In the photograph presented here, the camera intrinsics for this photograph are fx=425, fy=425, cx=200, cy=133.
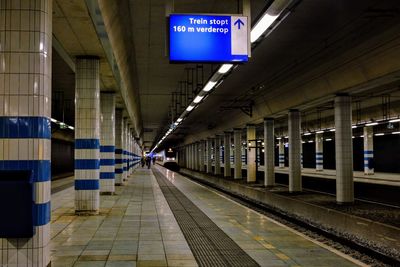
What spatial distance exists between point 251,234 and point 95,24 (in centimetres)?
580

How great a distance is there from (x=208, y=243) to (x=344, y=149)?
9.38m

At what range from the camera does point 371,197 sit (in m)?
19.8

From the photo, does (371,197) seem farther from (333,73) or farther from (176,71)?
(176,71)

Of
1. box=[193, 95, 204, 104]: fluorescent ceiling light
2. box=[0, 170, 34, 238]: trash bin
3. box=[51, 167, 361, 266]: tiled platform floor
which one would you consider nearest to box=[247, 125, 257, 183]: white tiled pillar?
box=[193, 95, 204, 104]: fluorescent ceiling light

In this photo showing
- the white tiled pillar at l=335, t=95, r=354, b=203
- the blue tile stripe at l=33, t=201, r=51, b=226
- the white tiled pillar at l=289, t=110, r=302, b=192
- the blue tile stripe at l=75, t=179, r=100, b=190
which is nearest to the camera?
the blue tile stripe at l=33, t=201, r=51, b=226

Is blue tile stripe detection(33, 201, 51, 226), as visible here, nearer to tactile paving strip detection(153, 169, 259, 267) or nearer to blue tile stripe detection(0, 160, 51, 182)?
blue tile stripe detection(0, 160, 51, 182)

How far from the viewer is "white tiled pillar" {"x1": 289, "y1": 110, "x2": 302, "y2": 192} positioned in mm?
21078

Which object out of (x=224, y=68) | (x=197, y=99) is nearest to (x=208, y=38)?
(x=224, y=68)

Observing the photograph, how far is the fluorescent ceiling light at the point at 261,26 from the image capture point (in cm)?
812

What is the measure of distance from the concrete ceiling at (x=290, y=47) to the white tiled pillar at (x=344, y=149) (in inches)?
25.9

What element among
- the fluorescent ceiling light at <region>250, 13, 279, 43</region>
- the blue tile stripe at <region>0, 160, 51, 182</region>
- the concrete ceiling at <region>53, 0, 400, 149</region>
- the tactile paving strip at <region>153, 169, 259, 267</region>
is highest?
the concrete ceiling at <region>53, 0, 400, 149</region>

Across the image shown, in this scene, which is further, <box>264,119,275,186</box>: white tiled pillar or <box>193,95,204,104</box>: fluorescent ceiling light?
<box>264,119,275,186</box>: white tiled pillar

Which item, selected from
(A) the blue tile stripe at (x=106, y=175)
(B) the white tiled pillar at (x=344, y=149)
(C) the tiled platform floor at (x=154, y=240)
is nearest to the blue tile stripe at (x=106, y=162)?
(A) the blue tile stripe at (x=106, y=175)

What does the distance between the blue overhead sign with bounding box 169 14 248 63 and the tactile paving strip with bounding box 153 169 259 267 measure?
375cm
